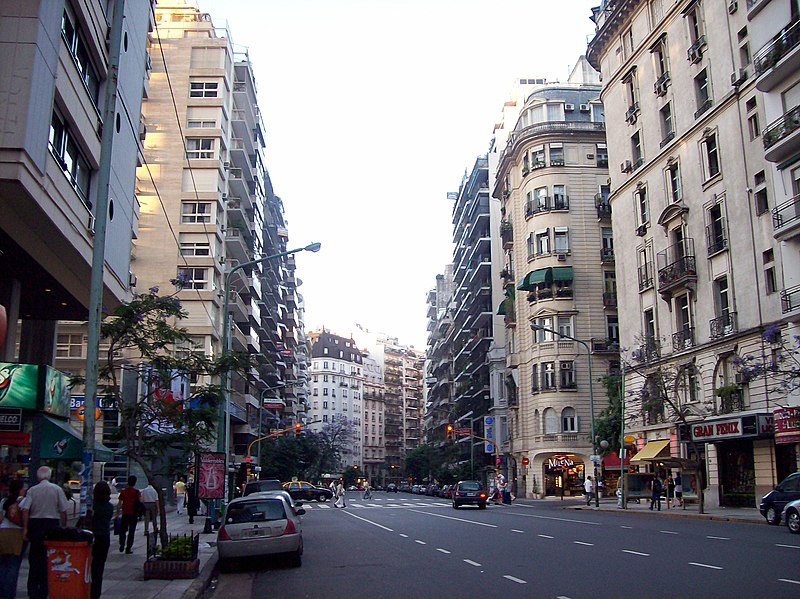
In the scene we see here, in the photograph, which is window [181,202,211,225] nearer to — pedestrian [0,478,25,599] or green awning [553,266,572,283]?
green awning [553,266,572,283]

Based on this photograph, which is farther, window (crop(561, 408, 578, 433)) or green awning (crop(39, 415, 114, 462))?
window (crop(561, 408, 578, 433))

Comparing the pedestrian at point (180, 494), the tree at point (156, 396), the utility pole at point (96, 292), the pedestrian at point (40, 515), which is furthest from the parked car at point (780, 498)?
the pedestrian at point (180, 494)

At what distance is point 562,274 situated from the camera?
200ft

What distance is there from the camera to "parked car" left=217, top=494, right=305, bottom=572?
16656mm

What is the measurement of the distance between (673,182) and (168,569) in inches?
1399

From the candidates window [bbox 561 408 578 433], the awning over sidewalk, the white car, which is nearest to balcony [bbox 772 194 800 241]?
the white car

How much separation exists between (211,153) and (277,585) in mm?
44680

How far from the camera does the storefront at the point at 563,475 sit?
61.2 metres

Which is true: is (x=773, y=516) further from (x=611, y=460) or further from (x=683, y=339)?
(x=611, y=460)

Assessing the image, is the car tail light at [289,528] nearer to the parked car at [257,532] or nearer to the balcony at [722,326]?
the parked car at [257,532]

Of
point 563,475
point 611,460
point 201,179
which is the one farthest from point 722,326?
point 201,179

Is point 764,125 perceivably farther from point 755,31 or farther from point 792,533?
point 792,533

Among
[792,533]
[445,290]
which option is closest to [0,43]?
[792,533]

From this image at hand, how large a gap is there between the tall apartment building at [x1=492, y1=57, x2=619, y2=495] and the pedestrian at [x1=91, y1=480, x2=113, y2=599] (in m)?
50.0
